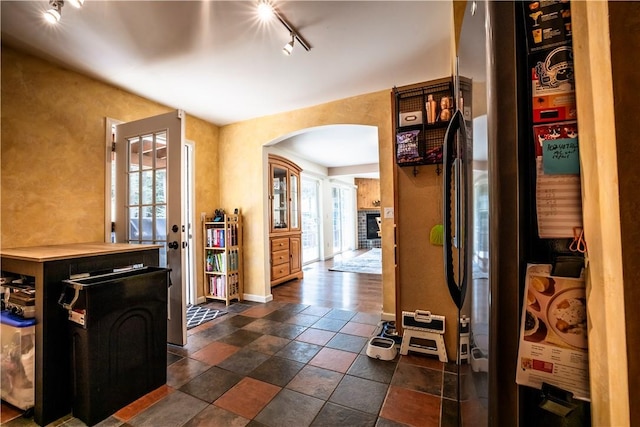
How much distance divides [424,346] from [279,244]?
2834mm

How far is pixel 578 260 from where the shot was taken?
0.40 m

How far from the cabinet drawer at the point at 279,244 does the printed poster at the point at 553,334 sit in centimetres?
399

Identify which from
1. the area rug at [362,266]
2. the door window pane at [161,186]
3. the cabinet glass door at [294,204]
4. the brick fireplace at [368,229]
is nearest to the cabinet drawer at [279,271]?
the cabinet glass door at [294,204]

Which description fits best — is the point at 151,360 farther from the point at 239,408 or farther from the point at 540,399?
the point at 540,399

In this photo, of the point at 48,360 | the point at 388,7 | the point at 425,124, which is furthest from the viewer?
the point at 425,124

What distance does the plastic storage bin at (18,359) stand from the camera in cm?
150

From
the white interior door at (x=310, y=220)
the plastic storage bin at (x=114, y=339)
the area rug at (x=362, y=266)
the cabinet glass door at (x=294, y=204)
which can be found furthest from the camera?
the white interior door at (x=310, y=220)

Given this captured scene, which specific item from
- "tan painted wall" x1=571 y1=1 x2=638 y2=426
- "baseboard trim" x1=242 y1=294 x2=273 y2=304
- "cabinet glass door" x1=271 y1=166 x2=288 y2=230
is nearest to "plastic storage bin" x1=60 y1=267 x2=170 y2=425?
"baseboard trim" x1=242 y1=294 x2=273 y2=304

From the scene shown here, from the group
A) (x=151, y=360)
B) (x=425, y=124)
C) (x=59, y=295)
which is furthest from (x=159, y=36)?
(x=151, y=360)

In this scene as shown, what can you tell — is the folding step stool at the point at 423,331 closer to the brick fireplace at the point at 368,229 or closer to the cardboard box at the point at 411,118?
the cardboard box at the point at 411,118

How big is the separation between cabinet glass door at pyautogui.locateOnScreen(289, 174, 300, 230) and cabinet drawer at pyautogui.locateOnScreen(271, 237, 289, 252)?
0.34 meters

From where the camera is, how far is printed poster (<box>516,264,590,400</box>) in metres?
0.38

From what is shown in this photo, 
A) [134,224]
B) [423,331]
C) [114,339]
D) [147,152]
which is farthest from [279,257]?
[114,339]

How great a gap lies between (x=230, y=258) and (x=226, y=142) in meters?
1.67
